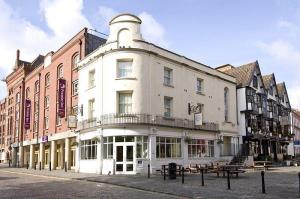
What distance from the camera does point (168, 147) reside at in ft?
101

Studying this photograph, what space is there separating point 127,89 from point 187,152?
343 inches

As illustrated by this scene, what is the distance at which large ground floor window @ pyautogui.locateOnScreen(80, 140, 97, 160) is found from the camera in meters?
29.9

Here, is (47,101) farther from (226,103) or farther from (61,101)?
(226,103)

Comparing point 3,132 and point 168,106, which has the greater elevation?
point 168,106

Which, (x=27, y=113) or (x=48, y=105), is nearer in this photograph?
(x=48, y=105)

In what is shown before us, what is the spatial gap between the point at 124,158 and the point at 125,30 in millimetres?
10414

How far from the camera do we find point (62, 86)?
121 feet

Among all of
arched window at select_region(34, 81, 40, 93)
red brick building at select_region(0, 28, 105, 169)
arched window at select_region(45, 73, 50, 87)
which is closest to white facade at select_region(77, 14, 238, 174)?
red brick building at select_region(0, 28, 105, 169)

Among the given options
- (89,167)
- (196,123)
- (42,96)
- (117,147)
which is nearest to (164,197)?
(117,147)

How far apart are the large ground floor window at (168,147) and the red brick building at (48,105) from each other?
878cm

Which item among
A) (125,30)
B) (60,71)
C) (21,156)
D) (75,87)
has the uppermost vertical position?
(125,30)

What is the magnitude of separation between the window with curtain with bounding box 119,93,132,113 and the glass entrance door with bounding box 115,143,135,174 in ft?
9.05

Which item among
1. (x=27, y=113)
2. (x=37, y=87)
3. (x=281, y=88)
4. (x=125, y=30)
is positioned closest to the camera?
(x=125, y=30)

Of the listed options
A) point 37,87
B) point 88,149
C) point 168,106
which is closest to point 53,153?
point 88,149
